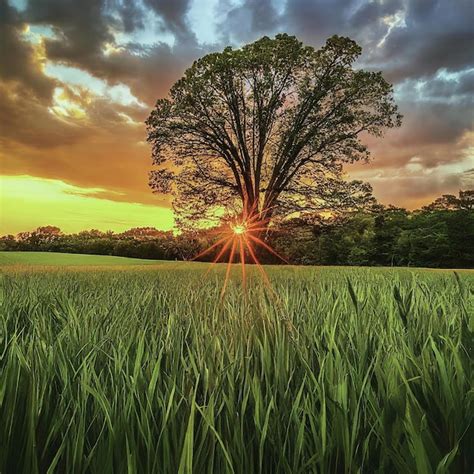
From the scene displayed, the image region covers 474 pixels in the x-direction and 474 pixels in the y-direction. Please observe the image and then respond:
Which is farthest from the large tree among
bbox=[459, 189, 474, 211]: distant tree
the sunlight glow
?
bbox=[459, 189, 474, 211]: distant tree

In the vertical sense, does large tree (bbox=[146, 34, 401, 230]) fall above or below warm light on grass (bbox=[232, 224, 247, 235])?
above

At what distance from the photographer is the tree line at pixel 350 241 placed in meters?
24.4

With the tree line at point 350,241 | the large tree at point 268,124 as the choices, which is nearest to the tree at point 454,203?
the tree line at point 350,241

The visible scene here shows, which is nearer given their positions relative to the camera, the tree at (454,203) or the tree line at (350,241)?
the tree line at (350,241)

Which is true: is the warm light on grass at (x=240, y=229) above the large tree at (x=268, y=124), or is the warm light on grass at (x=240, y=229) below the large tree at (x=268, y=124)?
below

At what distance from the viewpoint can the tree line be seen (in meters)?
24.4

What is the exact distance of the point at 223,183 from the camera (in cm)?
2444

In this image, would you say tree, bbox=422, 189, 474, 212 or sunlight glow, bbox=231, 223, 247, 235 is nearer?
sunlight glow, bbox=231, 223, 247, 235

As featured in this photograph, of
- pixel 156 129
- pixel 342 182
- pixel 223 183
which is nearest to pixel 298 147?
pixel 342 182

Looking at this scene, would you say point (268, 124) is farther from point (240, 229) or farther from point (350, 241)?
point (350, 241)

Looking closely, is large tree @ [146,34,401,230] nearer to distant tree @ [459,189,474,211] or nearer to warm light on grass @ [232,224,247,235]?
warm light on grass @ [232,224,247,235]

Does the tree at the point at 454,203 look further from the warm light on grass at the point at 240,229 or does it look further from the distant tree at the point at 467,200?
the warm light on grass at the point at 240,229

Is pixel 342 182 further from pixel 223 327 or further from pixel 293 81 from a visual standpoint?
pixel 223 327

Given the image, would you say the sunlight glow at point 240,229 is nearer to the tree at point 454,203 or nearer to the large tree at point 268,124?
the large tree at point 268,124
